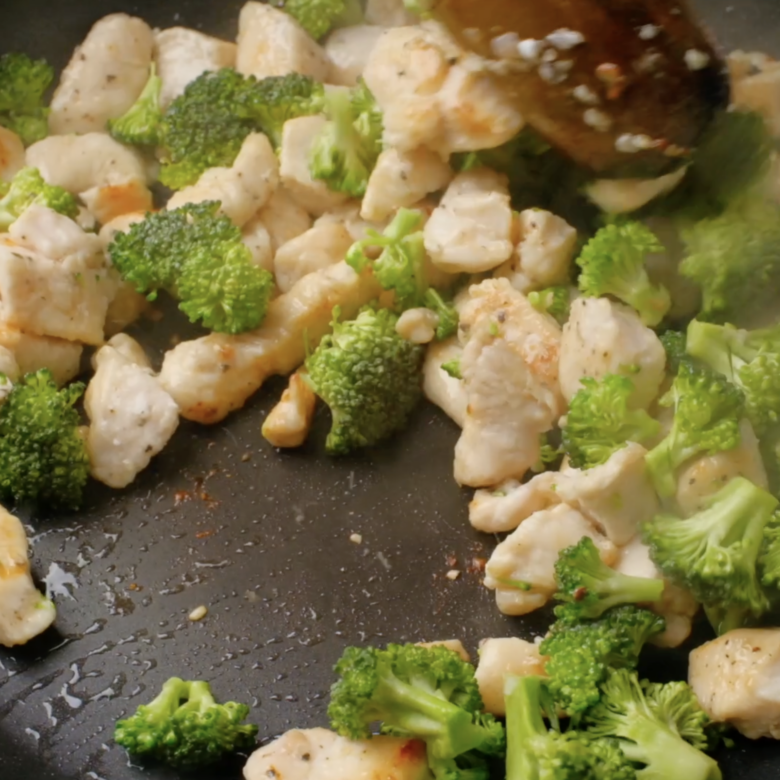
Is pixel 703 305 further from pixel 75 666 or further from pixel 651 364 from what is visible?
pixel 75 666

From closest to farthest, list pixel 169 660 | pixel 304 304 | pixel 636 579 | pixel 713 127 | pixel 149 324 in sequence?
pixel 636 579 < pixel 169 660 < pixel 713 127 < pixel 304 304 < pixel 149 324

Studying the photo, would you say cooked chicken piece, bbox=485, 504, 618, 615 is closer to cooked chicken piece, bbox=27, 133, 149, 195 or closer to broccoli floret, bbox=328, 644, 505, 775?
broccoli floret, bbox=328, 644, 505, 775

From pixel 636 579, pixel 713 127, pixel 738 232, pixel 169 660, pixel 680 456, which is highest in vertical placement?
pixel 713 127

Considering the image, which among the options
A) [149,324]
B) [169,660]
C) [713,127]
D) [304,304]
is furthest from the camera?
[149,324]

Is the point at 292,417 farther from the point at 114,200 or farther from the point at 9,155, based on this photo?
the point at 9,155

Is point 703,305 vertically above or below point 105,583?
above

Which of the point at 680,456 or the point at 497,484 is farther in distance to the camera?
the point at 497,484

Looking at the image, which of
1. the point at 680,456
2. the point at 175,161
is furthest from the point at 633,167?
the point at 175,161

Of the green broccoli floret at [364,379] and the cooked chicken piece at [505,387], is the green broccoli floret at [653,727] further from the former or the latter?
the green broccoli floret at [364,379]
